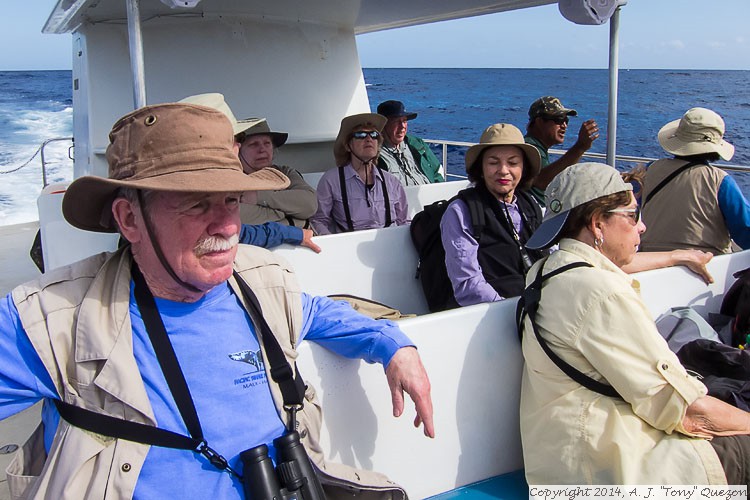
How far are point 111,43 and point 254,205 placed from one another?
2.35 m

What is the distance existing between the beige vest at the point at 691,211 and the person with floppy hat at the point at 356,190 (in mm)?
1681

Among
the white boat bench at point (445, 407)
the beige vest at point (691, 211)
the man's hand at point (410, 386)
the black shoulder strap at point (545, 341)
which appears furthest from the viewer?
the beige vest at point (691, 211)

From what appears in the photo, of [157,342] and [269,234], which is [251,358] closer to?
[157,342]

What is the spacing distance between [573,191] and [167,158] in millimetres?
1318

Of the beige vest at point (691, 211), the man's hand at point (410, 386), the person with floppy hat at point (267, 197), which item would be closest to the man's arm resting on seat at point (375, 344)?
the man's hand at point (410, 386)

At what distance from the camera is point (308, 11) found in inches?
220

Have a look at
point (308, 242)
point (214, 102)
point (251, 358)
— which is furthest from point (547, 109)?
point (251, 358)

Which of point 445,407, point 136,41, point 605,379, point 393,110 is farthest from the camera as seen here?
point 393,110

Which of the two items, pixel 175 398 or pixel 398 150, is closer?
pixel 175 398

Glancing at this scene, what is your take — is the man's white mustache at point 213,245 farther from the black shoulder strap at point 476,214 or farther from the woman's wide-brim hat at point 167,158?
the black shoulder strap at point 476,214

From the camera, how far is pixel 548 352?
1949mm

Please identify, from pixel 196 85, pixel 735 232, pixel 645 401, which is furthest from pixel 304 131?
pixel 645 401

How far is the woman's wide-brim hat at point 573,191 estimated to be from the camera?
2.04 m

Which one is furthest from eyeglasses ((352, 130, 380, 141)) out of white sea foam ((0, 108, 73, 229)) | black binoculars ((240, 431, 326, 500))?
white sea foam ((0, 108, 73, 229))
